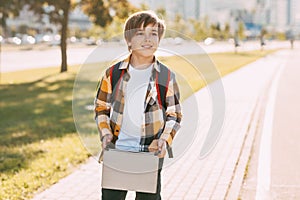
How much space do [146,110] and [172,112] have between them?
167 millimetres

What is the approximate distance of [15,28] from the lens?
110 meters

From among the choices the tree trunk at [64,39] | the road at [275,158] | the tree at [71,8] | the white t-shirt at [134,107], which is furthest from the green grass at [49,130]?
the tree at [71,8]

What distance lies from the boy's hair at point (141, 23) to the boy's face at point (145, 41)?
0.9 inches

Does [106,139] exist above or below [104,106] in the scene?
below

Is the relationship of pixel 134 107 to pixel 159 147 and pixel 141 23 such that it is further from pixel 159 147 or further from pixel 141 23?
pixel 141 23

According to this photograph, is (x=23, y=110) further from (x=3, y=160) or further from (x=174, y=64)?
(x=174, y=64)

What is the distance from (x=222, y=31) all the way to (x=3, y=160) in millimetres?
115451

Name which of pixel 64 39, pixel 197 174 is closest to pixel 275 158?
pixel 197 174

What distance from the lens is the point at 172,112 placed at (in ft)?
10.5

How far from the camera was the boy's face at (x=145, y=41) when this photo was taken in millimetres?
3135

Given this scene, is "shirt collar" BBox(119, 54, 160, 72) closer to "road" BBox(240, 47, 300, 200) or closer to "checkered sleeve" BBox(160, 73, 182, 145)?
"checkered sleeve" BBox(160, 73, 182, 145)

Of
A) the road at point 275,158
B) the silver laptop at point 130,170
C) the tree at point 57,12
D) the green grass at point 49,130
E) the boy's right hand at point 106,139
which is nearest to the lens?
the silver laptop at point 130,170

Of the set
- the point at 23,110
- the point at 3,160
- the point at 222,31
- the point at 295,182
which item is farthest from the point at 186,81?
the point at 222,31

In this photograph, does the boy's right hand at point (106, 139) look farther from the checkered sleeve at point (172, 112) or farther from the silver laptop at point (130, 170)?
the checkered sleeve at point (172, 112)
